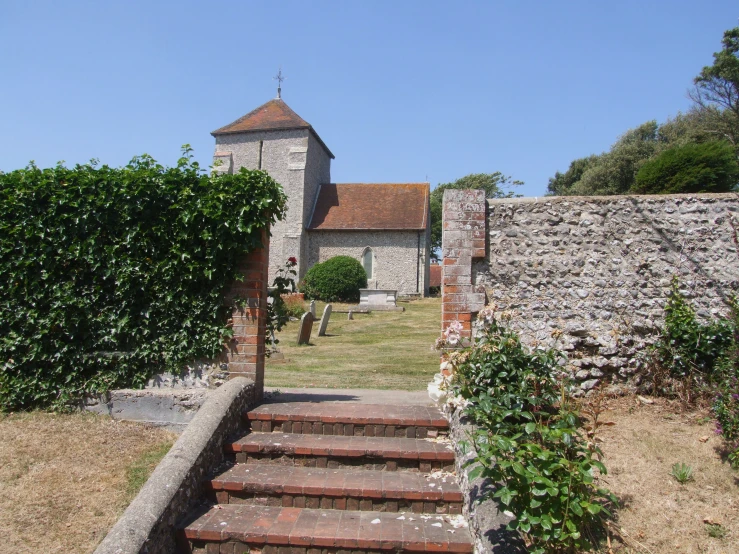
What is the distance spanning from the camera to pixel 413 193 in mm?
37375

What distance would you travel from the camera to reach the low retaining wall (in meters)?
3.38

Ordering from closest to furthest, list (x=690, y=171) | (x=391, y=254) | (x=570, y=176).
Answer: (x=690, y=171) < (x=391, y=254) < (x=570, y=176)

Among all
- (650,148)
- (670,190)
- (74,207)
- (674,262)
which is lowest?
(674,262)

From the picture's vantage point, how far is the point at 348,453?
457 centimetres

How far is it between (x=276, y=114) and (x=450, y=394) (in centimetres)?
3783

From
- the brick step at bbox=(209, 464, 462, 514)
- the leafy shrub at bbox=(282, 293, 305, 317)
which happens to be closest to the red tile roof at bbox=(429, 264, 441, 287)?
the leafy shrub at bbox=(282, 293, 305, 317)

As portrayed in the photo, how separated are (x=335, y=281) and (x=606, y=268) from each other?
24.7 m

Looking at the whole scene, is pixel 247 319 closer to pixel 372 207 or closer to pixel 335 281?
pixel 335 281

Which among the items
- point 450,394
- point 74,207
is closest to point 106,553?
point 450,394

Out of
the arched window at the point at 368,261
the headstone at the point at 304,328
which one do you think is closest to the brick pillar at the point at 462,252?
the headstone at the point at 304,328

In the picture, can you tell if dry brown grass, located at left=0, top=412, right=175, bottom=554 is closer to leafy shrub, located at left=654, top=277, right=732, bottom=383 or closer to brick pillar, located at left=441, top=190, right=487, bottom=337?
brick pillar, located at left=441, top=190, right=487, bottom=337

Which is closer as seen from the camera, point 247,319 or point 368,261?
point 247,319

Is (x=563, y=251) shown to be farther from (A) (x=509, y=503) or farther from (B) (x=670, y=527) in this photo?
(A) (x=509, y=503)

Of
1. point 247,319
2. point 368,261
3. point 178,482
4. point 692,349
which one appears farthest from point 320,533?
point 368,261
